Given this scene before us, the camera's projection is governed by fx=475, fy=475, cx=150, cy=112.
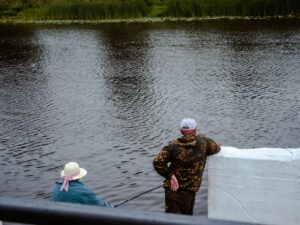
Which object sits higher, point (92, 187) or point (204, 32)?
point (204, 32)

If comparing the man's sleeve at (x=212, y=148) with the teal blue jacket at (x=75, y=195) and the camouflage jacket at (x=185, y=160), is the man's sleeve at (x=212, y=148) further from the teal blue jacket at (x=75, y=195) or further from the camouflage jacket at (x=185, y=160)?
the teal blue jacket at (x=75, y=195)

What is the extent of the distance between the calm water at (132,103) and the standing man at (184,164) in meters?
4.32

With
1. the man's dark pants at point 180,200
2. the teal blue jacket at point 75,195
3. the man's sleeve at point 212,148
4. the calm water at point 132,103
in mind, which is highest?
the man's sleeve at point 212,148

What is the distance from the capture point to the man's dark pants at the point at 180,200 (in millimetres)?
7367

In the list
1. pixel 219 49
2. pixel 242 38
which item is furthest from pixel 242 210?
pixel 242 38

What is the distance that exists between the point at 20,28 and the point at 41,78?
36.7 metres

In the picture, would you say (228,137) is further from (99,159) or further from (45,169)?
(45,169)

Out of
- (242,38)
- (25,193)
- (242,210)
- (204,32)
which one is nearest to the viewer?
(242,210)

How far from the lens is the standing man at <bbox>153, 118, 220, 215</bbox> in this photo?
7023 mm

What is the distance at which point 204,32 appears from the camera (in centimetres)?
5206

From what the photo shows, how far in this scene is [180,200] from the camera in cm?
740

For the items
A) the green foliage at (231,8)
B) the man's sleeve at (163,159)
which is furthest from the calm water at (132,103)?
the green foliage at (231,8)

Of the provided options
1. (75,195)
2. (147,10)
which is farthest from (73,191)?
(147,10)

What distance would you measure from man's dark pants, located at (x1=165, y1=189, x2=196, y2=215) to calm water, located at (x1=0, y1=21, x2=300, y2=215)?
420 centimetres
